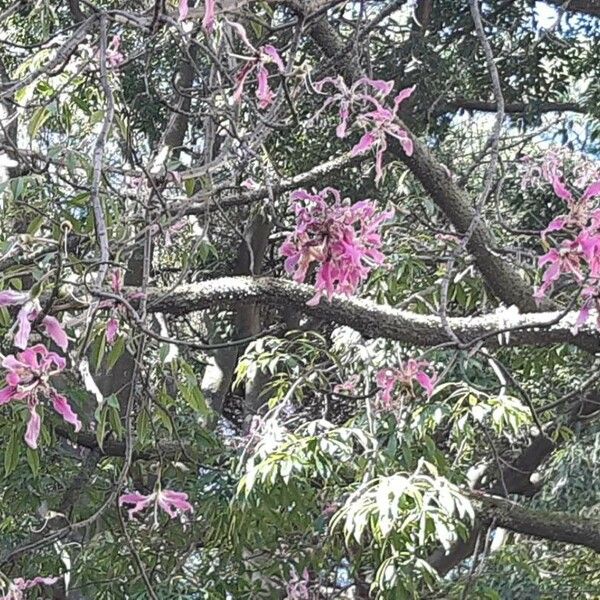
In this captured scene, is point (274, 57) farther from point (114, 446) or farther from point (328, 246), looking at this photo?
point (114, 446)

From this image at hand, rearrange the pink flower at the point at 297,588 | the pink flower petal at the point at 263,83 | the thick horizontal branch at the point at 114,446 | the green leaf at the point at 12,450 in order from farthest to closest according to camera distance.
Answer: the thick horizontal branch at the point at 114,446 → the pink flower at the point at 297,588 → the green leaf at the point at 12,450 → the pink flower petal at the point at 263,83

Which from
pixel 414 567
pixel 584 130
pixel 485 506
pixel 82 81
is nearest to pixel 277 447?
pixel 414 567

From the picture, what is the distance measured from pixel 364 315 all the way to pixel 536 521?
2.34 ft

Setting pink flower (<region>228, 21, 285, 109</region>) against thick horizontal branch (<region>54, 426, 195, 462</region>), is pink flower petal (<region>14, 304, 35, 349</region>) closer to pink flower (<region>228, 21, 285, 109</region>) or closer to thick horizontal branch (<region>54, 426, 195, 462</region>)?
pink flower (<region>228, 21, 285, 109</region>)

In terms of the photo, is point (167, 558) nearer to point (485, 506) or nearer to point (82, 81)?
point (485, 506)

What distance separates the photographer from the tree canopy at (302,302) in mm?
925

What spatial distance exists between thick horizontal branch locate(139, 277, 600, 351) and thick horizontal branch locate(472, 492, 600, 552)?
20.4 inches

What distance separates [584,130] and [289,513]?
133 centimetres

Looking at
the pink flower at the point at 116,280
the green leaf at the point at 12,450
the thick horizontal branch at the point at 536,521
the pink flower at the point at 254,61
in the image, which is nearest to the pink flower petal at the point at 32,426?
the pink flower at the point at 116,280

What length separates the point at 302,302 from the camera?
150cm

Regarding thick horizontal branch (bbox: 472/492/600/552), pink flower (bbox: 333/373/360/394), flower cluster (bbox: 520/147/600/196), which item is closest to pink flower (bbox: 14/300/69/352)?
flower cluster (bbox: 520/147/600/196)

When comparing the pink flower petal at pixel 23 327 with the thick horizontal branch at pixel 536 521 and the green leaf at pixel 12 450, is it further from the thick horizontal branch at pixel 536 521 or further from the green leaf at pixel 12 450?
the thick horizontal branch at pixel 536 521

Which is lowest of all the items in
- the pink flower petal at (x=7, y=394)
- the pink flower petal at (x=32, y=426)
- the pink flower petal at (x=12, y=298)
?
the pink flower petal at (x=32, y=426)

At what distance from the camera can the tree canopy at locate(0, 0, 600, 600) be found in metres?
0.92
